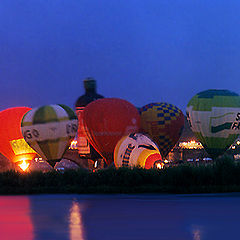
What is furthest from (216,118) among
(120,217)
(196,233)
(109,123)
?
(196,233)

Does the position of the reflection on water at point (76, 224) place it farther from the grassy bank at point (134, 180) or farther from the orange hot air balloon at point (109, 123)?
the orange hot air balloon at point (109, 123)

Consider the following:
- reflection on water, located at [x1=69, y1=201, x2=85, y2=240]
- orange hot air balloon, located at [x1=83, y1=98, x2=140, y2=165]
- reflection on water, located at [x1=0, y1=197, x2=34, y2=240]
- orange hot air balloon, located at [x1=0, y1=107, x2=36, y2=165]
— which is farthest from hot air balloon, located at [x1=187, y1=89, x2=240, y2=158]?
reflection on water, located at [x1=69, y1=201, x2=85, y2=240]

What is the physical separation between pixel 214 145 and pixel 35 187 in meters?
18.4

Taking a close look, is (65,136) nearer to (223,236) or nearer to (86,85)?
(86,85)

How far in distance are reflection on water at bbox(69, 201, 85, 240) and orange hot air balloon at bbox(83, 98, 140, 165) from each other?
16.5 meters

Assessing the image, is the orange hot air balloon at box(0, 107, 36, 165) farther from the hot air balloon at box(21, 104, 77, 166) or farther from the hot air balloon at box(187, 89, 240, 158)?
the hot air balloon at box(187, 89, 240, 158)

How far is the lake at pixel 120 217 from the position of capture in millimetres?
10117

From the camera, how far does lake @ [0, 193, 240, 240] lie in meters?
10.1

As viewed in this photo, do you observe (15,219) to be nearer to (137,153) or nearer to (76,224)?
(76,224)

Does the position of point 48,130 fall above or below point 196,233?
above

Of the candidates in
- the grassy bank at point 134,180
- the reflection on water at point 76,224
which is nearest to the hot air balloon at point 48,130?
the grassy bank at point 134,180

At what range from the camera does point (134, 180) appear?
17.0 meters

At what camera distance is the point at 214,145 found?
3350cm

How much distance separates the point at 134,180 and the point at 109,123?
13350 millimetres
